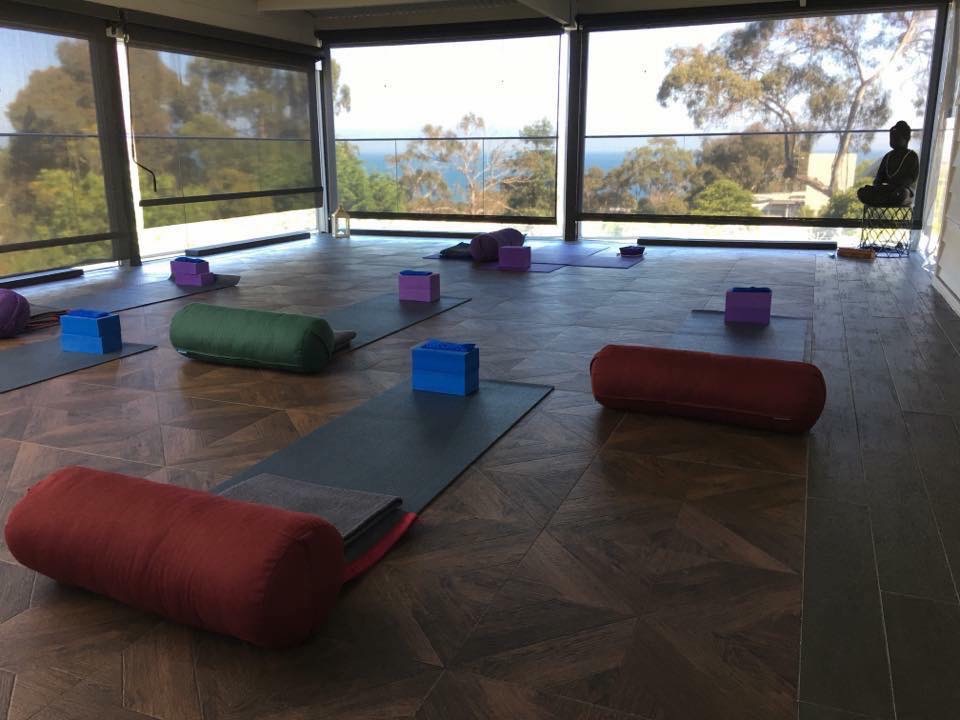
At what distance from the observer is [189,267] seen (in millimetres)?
7766

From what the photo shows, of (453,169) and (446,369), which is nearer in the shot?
(446,369)

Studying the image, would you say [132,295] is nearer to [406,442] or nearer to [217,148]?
[217,148]

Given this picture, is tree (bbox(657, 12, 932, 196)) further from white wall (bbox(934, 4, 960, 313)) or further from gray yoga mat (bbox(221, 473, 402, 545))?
gray yoga mat (bbox(221, 473, 402, 545))

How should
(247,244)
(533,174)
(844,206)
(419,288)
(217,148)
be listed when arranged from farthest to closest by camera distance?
(533,174) < (247,244) < (844,206) < (217,148) < (419,288)

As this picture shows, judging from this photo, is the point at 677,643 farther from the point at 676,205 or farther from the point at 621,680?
the point at 676,205

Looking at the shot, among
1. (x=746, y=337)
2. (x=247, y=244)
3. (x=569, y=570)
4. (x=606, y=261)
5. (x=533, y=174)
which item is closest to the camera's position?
(x=569, y=570)

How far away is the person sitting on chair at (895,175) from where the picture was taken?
9344mm

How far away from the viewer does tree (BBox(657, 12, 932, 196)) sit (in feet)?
32.8

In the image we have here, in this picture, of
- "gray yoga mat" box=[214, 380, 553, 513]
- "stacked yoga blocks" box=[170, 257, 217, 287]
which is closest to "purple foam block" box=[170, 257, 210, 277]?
"stacked yoga blocks" box=[170, 257, 217, 287]

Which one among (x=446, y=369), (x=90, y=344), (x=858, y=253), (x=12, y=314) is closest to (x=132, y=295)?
(x=12, y=314)

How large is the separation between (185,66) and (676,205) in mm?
6618

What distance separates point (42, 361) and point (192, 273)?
304 centimetres

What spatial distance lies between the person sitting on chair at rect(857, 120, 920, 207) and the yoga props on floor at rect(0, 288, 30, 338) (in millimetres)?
8771

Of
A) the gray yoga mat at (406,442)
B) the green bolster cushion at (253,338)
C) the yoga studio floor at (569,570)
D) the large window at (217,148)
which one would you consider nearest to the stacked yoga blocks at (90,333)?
the yoga studio floor at (569,570)
